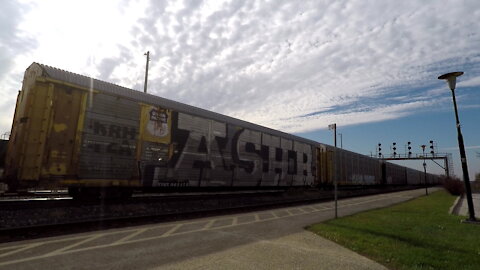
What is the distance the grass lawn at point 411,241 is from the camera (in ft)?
19.8

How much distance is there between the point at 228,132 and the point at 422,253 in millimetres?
12375

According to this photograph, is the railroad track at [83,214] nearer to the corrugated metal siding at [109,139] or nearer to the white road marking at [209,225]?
the corrugated metal siding at [109,139]

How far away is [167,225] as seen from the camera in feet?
32.6

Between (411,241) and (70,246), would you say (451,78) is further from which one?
(70,246)

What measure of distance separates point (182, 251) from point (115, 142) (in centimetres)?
681

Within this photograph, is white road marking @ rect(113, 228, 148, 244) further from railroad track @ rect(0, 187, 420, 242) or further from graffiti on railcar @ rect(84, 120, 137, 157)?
graffiti on railcar @ rect(84, 120, 137, 157)

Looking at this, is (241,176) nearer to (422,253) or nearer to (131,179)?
(131,179)

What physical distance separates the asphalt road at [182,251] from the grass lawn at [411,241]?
0.51m

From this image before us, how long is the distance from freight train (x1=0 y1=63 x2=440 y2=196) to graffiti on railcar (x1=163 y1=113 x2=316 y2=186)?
Result: 0.18 ft

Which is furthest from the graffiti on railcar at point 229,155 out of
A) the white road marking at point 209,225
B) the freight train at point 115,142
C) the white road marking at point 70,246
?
the white road marking at point 70,246

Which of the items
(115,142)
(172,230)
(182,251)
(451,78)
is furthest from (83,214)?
(451,78)

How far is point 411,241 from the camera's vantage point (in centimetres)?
781

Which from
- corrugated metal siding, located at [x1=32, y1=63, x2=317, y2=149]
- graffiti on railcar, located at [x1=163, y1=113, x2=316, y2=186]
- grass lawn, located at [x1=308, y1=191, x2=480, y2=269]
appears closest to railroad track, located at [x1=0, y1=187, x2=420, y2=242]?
graffiti on railcar, located at [x1=163, y1=113, x2=316, y2=186]

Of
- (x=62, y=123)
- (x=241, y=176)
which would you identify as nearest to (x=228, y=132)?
(x=241, y=176)
